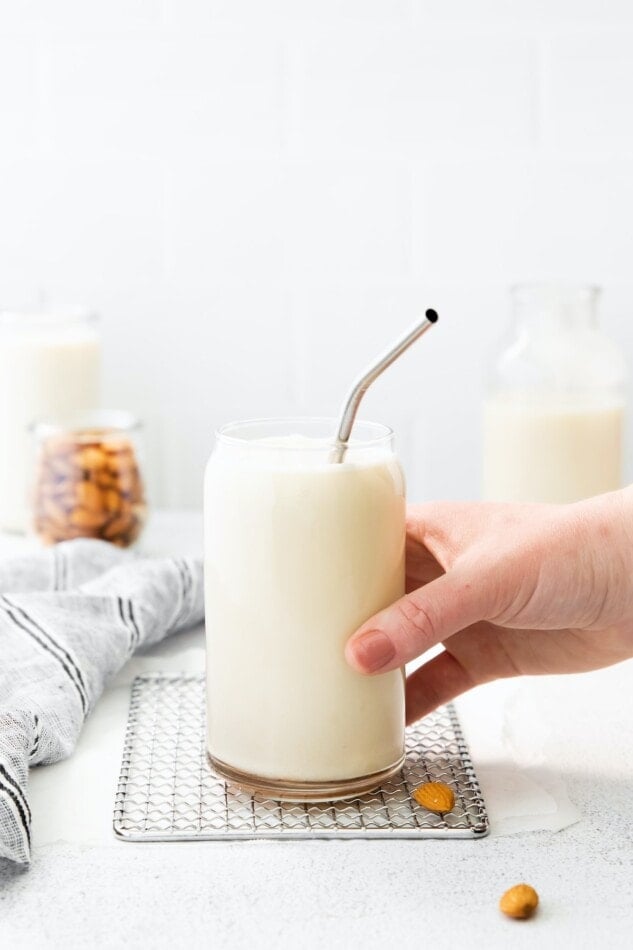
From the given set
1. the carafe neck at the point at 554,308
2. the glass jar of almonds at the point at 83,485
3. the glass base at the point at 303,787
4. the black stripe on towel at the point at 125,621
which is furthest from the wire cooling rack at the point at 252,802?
the carafe neck at the point at 554,308

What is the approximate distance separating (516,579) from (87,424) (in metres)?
0.85

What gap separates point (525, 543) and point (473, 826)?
179 mm

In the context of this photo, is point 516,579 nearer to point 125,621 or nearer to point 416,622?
point 416,622

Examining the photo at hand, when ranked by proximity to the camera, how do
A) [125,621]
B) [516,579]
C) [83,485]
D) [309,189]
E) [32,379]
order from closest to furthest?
[516,579] → [125,621] → [83,485] → [32,379] → [309,189]

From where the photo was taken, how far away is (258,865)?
0.74 m

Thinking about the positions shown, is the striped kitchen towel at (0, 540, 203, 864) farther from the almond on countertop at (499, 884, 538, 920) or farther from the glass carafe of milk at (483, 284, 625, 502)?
the glass carafe of milk at (483, 284, 625, 502)

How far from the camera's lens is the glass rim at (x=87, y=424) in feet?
4.83

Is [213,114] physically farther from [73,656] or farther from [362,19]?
[73,656]

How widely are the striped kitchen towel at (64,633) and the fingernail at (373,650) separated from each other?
8.7 inches

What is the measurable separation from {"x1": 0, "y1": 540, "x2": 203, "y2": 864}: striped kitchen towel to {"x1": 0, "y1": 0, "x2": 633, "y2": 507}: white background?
0.55 metres

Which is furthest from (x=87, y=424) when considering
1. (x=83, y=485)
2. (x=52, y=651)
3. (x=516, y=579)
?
(x=516, y=579)

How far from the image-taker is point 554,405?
151 cm

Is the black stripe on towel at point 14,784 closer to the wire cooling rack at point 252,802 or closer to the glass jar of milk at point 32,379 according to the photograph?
the wire cooling rack at point 252,802

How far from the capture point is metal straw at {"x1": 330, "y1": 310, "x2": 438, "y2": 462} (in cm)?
74
